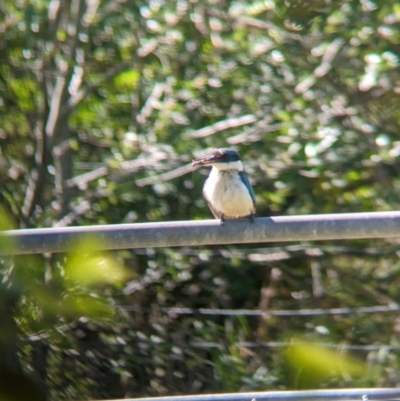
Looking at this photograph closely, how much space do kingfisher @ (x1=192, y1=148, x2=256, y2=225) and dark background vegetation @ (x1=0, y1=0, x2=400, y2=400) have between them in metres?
1.29

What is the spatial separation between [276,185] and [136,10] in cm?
159

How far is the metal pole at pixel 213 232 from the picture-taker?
7.75 ft

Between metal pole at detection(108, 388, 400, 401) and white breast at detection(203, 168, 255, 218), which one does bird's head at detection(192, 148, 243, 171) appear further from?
metal pole at detection(108, 388, 400, 401)

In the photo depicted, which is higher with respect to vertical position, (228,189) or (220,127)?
(228,189)

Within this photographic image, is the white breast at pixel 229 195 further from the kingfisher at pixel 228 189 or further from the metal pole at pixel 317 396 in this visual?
the metal pole at pixel 317 396

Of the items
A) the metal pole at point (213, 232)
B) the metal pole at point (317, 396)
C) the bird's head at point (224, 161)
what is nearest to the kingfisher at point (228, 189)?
the bird's head at point (224, 161)

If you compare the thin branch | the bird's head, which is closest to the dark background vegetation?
the thin branch

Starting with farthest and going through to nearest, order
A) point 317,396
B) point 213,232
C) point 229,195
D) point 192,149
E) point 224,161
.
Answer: point 192,149, point 224,161, point 229,195, point 213,232, point 317,396

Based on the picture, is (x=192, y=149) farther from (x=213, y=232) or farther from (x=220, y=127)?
(x=213, y=232)

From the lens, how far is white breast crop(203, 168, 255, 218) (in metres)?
4.09

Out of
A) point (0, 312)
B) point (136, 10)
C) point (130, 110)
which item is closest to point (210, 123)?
point (130, 110)

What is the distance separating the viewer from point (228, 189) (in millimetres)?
4141

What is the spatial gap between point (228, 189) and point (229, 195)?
0.16ft

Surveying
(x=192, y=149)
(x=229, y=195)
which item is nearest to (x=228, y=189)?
(x=229, y=195)
